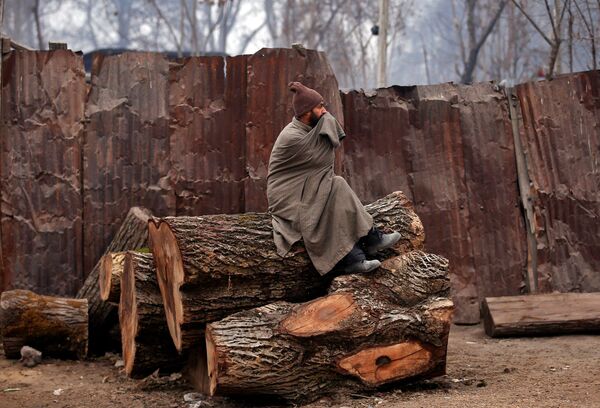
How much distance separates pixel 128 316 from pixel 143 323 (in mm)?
359

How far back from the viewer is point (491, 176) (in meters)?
9.66

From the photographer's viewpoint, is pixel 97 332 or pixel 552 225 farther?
pixel 552 225

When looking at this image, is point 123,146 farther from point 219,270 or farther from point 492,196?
point 492,196

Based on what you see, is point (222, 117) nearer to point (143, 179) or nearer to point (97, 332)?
point (143, 179)

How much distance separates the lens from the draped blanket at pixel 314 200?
6633 mm

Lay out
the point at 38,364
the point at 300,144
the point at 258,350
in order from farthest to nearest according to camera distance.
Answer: the point at 38,364 → the point at 300,144 → the point at 258,350

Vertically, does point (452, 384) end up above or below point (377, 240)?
below

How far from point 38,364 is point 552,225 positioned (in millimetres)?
5378

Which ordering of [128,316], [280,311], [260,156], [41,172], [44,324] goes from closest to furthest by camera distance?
[280,311] → [128,316] → [44,324] → [41,172] → [260,156]

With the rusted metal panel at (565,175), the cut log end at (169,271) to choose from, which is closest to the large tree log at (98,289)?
the cut log end at (169,271)

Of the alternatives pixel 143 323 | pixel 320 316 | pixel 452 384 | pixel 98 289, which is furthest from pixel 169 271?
pixel 452 384

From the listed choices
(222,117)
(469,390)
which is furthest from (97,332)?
(469,390)

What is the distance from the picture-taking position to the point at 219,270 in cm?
A: 635

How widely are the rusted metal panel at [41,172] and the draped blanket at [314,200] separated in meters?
2.76
